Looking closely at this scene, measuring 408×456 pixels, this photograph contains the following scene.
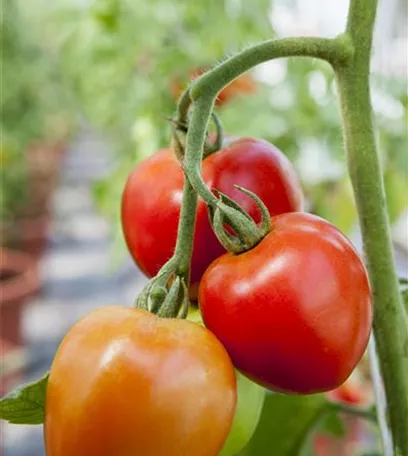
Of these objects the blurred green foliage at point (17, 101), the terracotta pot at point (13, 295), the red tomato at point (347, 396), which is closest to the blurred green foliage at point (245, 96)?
the red tomato at point (347, 396)

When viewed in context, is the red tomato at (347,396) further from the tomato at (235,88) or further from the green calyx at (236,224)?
the green calyx at (236,224)

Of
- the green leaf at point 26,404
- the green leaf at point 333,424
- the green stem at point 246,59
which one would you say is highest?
the green stem at point 246,59

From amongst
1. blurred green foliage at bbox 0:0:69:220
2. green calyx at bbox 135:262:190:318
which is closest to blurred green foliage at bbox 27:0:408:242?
green calyx at bbox 135:262:190:318

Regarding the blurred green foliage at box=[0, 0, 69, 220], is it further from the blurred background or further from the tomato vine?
the tomato vine

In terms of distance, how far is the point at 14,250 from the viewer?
411cm

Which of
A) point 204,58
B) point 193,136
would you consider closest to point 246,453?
point 193,136

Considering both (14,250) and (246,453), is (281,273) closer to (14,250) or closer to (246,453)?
(246,453)

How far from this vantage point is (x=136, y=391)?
40 cm

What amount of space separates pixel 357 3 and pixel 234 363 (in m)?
0.23

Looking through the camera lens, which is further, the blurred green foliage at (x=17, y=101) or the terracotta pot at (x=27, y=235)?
the terracotta pot at (x=27, y=235)

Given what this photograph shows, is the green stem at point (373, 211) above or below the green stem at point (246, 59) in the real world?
below

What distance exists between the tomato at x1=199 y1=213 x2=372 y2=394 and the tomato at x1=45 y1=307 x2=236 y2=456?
0.08ft

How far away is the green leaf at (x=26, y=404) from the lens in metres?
0.45

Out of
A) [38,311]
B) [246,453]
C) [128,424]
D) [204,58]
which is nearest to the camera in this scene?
[128,424]
